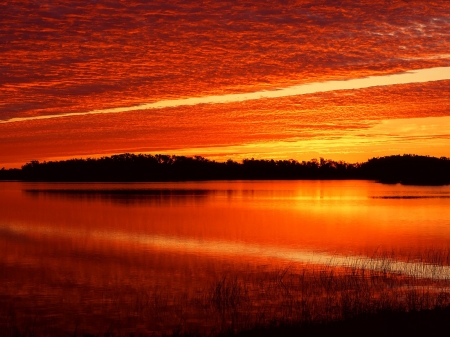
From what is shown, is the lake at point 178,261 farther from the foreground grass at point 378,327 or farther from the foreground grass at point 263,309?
the foreground grass at point 378,327

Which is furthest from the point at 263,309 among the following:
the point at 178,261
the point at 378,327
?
the point at 178,261

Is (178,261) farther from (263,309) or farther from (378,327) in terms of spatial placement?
(378,327)

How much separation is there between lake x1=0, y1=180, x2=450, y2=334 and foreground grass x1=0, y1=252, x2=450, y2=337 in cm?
6

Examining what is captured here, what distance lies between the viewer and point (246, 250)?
27.5 m

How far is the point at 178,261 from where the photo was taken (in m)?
23.6

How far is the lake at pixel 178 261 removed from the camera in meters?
14.6

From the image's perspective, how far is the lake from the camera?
47.9ft

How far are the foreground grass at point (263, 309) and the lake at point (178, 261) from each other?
0.06 meters

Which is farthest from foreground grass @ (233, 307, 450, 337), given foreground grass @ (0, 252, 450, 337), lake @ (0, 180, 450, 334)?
lake @ (0, 180, 450, 334)

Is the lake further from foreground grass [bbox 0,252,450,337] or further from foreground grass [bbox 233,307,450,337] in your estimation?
foreground grass [bbox 233,307,450,337]

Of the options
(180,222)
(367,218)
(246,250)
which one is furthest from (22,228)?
(367,218)

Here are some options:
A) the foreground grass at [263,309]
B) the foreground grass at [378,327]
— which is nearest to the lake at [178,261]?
the foreground grass at [263,309]

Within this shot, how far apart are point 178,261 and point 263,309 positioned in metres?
9.23

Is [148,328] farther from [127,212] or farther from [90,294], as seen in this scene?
[127,212]
